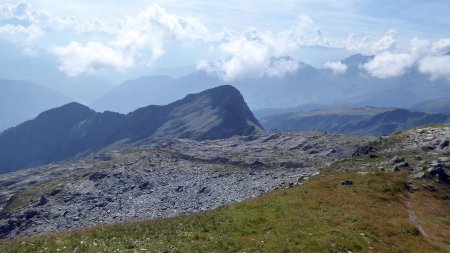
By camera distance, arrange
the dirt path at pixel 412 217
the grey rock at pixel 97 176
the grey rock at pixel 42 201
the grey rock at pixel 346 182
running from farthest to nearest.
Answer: the grey rock at pixel 97 176, the grey rock at pixel 42 201, the grey rock at pixel 346 182, the dirt path at pixel 412 217

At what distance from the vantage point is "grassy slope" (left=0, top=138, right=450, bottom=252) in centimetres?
3675

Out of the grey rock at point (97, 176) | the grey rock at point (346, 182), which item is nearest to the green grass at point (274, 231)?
the grey rock at point (346, 182)

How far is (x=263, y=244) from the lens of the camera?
120ft

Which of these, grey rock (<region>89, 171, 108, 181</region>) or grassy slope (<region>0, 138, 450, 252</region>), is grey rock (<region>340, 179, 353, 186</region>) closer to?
grassy slope (<region>0, 138, 450, 252</region>)

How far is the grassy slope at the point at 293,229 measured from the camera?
36750mm

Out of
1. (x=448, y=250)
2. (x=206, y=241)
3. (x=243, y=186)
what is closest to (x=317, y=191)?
(x=448, y=250)

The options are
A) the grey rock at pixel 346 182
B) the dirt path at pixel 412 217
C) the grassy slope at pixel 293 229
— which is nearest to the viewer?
the grassy slope at pixel 293 229

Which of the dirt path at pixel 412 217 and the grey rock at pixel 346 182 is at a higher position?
the grey rock at pixel 346 182

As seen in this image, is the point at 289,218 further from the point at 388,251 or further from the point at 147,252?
the point at 147,252

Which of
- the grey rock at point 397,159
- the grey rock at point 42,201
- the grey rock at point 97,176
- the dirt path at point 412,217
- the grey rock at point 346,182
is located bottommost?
the grey rock at point 42,201

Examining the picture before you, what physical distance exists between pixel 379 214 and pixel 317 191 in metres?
9.26

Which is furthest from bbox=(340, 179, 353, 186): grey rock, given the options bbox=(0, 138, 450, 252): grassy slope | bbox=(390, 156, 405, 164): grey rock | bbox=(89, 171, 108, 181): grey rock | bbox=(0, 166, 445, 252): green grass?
bbox=(89, 171, 108, 181): grey rock

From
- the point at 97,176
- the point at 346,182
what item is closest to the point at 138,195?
the point at 97,176

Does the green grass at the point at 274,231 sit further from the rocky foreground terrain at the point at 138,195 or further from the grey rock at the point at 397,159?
the rocky foreground terrain at the point at 138,195
